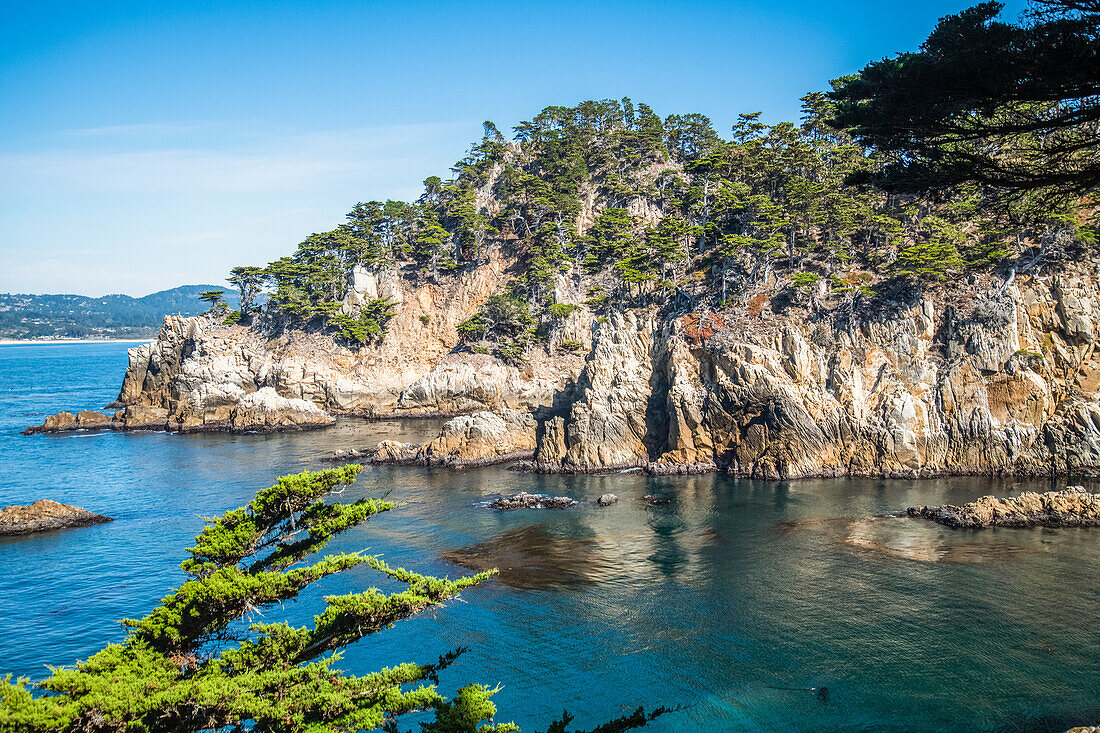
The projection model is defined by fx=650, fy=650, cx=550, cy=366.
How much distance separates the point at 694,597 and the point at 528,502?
16.1m

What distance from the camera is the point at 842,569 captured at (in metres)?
31.0

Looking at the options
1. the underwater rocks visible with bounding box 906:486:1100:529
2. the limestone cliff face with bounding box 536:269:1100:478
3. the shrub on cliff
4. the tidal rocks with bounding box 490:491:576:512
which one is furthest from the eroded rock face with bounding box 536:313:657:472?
the shrub on cliff

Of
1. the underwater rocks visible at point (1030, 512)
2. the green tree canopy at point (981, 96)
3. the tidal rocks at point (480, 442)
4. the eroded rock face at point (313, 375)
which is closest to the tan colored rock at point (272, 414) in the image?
the eroded rock face at point (313, 375)

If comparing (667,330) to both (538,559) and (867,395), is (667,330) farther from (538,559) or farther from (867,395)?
(538,559)

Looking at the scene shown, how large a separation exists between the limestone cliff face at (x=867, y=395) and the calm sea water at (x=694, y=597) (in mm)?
3081

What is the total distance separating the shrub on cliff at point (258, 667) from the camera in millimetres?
9688

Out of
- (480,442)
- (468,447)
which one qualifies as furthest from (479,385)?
(468,447)

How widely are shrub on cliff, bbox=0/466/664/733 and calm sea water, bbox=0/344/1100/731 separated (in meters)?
10.1

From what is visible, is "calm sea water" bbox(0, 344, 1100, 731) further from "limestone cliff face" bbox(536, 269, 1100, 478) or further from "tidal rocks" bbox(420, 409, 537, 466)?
"tidal rocks" bbox(420, 409, 537, 466)

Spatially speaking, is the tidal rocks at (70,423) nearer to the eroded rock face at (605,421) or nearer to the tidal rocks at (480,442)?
the tidal rocks at (480,442)

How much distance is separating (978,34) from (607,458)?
144 ft

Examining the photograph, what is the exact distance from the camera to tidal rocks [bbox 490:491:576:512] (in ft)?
140

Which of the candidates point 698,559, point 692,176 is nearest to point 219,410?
point 698,559

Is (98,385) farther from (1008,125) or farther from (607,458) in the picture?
(1008,125)
